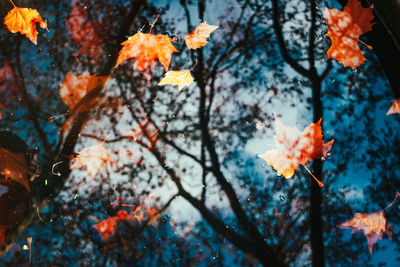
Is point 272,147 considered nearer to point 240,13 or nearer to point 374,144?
point 374,144

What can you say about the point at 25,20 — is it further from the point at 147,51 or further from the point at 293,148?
the point at 293,148

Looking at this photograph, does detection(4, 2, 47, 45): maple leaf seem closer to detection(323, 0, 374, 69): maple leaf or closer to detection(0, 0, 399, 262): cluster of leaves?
detection(0, 0, 399, 262): cluster of leaves

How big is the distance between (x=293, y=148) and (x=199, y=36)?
36.1 inches

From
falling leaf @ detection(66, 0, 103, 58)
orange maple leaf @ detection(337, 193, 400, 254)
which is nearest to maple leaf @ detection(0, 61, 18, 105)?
falling leaf @ detection(66, 0, 103, 58)

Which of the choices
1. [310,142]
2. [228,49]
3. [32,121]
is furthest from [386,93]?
[32,121]

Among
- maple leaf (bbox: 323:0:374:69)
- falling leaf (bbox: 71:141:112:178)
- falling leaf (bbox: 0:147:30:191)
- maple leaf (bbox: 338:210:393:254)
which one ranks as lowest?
maple leaf (bbox: 338:210:393:254)

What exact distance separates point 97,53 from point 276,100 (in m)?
1.16

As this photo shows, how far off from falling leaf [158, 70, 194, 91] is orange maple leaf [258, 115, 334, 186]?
61cm

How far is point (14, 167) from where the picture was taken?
4.23ft

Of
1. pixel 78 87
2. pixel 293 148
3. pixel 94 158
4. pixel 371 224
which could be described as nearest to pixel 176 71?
pixel 78 87

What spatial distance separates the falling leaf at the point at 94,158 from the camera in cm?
131

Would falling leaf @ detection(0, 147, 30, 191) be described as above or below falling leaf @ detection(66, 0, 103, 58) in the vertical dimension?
below

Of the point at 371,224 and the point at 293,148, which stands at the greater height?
the point at 293,148

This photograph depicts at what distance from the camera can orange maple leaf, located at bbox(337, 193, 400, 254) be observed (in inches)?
50.7
